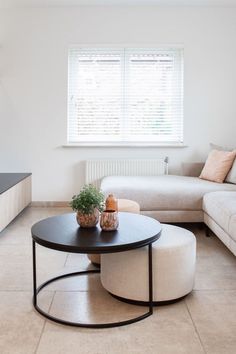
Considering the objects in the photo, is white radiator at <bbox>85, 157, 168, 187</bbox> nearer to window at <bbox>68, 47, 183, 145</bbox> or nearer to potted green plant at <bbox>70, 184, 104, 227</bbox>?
window at <bbox>68, 47, 183, 145</bbox>

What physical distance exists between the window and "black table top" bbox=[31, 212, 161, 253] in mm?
2665

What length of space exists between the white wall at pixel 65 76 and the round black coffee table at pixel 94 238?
103 inches

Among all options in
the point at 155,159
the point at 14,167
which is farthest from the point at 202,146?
the point at 14,167

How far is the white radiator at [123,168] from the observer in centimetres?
490

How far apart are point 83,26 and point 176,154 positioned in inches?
83.1

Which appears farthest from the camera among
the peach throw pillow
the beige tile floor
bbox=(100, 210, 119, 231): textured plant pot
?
the peach throw pillow

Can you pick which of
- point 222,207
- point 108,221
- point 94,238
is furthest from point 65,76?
point 94,238

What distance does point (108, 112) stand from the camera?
500 centimetres

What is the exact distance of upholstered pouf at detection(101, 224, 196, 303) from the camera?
2.18 m

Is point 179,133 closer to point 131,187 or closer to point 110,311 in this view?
point 131,187

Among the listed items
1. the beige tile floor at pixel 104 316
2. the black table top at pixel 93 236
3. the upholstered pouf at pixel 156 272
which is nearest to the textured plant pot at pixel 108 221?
the black table top at pixel 93 236

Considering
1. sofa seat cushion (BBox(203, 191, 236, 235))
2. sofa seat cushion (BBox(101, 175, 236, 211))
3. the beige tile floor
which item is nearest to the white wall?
sofa seat cushion (BBox(101, 175, 236, 211))

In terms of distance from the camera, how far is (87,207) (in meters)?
2.29

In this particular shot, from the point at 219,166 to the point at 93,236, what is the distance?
A: 248 cm
